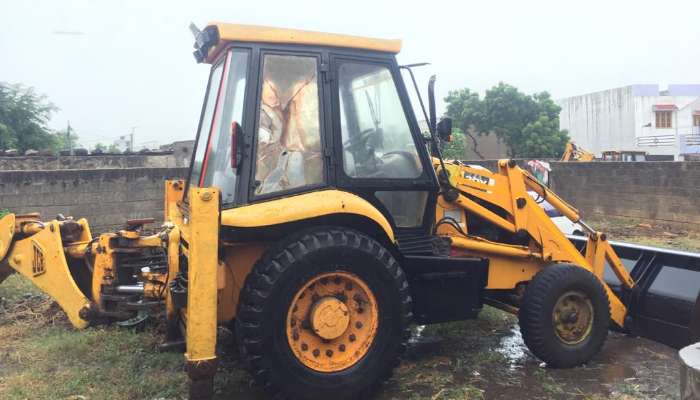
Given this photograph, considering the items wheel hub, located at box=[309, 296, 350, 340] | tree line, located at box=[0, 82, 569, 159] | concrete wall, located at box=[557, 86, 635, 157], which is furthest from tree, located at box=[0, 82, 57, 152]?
concrete wall, located at box=[557, 86, 635, 157]

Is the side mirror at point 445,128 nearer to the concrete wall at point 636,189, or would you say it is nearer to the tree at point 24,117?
the concrete wall at point 636,189

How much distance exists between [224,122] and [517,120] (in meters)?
31.9

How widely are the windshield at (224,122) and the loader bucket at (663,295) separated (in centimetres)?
341

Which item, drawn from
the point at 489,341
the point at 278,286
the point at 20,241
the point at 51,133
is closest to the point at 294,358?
the point at 278,286

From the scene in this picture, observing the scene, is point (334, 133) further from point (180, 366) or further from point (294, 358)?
point (180, 366)

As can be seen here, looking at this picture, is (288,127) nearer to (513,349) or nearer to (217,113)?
(217,113)

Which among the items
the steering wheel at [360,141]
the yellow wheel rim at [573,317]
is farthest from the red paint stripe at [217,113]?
the yellow wheel rim at [573,317]

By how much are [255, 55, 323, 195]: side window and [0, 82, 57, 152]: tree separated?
83.7 feet

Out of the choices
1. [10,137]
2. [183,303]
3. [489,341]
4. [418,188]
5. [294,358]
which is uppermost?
[10,137]

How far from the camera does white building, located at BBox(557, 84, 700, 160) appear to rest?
38.3 meters

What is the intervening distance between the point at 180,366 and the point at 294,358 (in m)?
1.23

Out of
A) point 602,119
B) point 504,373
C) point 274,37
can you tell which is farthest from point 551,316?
point 602,119

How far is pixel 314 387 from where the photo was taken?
3.25 meters

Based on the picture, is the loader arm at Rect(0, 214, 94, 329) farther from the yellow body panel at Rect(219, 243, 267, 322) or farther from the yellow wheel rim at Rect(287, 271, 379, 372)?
the yellow wheel rim at Rect(287, 271, 379, 372)
